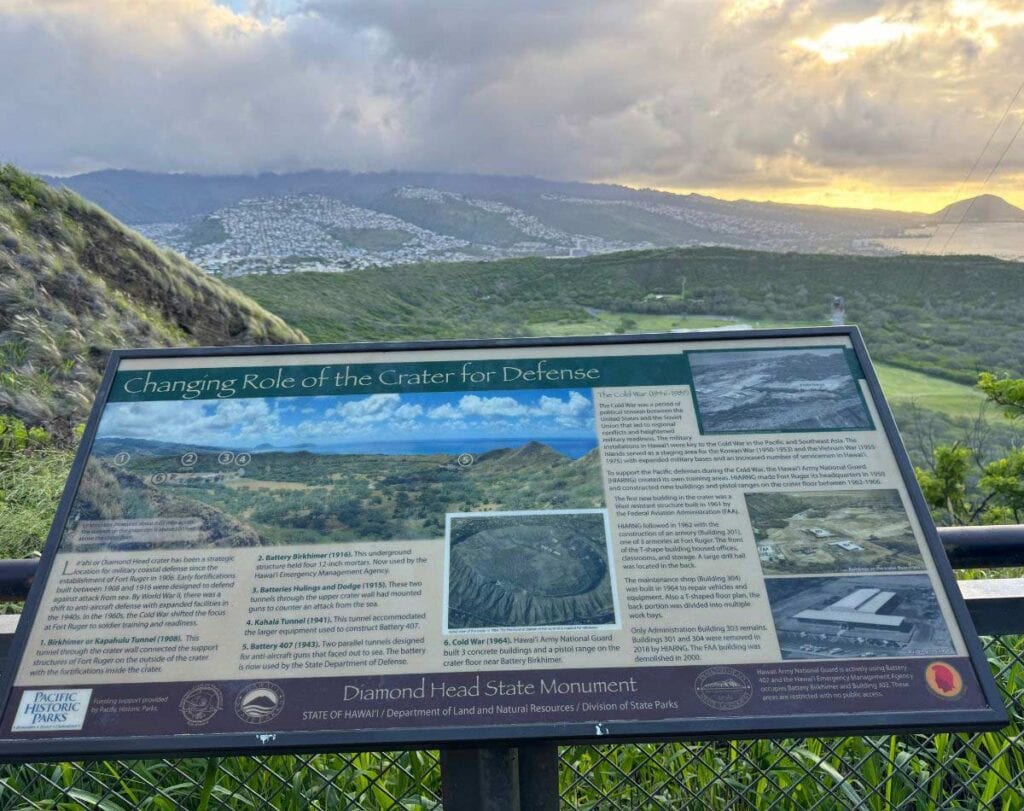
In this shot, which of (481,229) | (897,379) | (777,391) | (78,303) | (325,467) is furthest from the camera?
(481,229)

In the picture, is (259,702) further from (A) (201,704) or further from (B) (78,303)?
(B) (78,303)

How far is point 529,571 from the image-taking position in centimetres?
159

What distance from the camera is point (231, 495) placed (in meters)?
1.73

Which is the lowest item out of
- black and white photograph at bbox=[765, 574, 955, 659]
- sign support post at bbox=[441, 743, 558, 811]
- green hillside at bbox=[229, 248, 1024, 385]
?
sign support post at bbox=[441, 743, 558, 811]

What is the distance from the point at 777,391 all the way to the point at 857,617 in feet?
1.84

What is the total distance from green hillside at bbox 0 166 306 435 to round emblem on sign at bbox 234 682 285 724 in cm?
604

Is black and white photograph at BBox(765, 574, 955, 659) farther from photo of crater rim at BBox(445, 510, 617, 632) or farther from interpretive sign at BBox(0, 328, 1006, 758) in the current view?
photo of crater rim at BBox(445, 510, 617, 632)

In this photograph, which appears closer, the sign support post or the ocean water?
the sign support post

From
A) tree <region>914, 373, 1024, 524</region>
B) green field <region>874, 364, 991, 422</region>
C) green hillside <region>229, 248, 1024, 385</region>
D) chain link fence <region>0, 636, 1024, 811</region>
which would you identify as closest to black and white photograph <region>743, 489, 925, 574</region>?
chain link fence <region>0, 636, 1024, 811</region>

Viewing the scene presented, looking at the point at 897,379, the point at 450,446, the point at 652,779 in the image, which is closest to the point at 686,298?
the point at 897,379

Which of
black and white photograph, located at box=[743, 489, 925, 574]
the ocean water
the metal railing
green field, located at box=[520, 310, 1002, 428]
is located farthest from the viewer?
green field, located at box=[520, 310, 1002, 428]

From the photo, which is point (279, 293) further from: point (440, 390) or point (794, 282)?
point (440, 390)

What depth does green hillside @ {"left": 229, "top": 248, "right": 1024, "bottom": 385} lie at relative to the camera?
75.8ft

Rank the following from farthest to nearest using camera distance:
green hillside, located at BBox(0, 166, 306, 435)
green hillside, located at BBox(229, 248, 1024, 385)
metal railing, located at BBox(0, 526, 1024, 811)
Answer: green hillside, located at BBox(229, 248, 1024, 385), green hillside, located at BBox(0, 166, 306, 435), metal railing, located at BBox(0, 526, 1024, 811)
